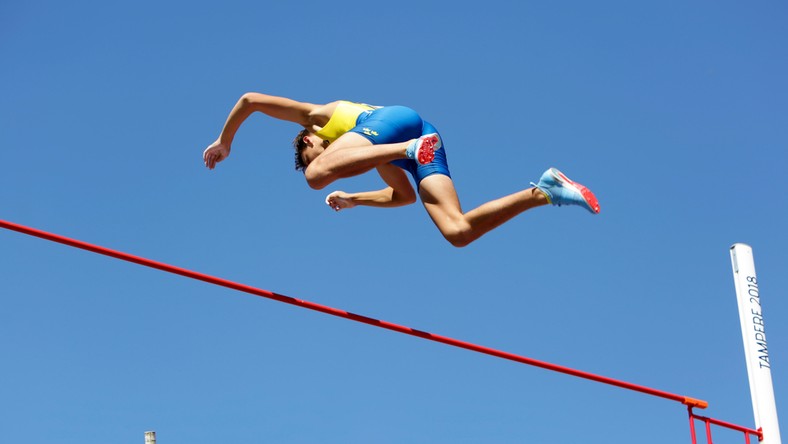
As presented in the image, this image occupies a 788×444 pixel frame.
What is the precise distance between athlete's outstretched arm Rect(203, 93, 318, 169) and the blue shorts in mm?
396

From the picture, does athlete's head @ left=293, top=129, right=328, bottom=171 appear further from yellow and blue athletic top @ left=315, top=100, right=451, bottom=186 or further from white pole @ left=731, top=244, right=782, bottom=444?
white pole @ left=731, top=244, right=782, bottom=444

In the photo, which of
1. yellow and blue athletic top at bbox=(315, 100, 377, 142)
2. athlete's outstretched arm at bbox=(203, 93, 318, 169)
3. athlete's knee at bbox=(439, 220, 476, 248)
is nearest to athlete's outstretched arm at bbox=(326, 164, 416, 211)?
yellow and blue athletic top at bbox=(315, 100, 377, 142)

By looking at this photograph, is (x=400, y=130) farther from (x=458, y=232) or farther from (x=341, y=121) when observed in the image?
(x=458, y=232)

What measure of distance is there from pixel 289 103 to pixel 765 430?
4.21 m

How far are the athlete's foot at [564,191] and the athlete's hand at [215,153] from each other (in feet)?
7.08

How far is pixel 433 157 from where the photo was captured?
8.32m

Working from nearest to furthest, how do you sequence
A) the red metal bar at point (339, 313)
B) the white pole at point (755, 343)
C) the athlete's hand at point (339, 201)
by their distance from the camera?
the red metal bar at point (339, 313) → the athlete's hand at point (339, 201) → the white pole at point (755, 343)

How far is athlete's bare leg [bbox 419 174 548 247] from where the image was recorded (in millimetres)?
8281

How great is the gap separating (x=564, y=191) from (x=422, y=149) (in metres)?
0.90

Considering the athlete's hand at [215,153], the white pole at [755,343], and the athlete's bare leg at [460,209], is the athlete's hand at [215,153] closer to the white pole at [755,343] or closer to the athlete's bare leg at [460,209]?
the athlete's bare leg at [460,209]

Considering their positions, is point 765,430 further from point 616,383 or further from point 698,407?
point 616,383

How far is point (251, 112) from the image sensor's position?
Result: 880cm

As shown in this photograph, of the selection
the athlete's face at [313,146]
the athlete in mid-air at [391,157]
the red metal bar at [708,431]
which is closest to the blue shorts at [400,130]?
the athlete in mid-air at [391,157]

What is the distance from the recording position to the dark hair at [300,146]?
350 inches
